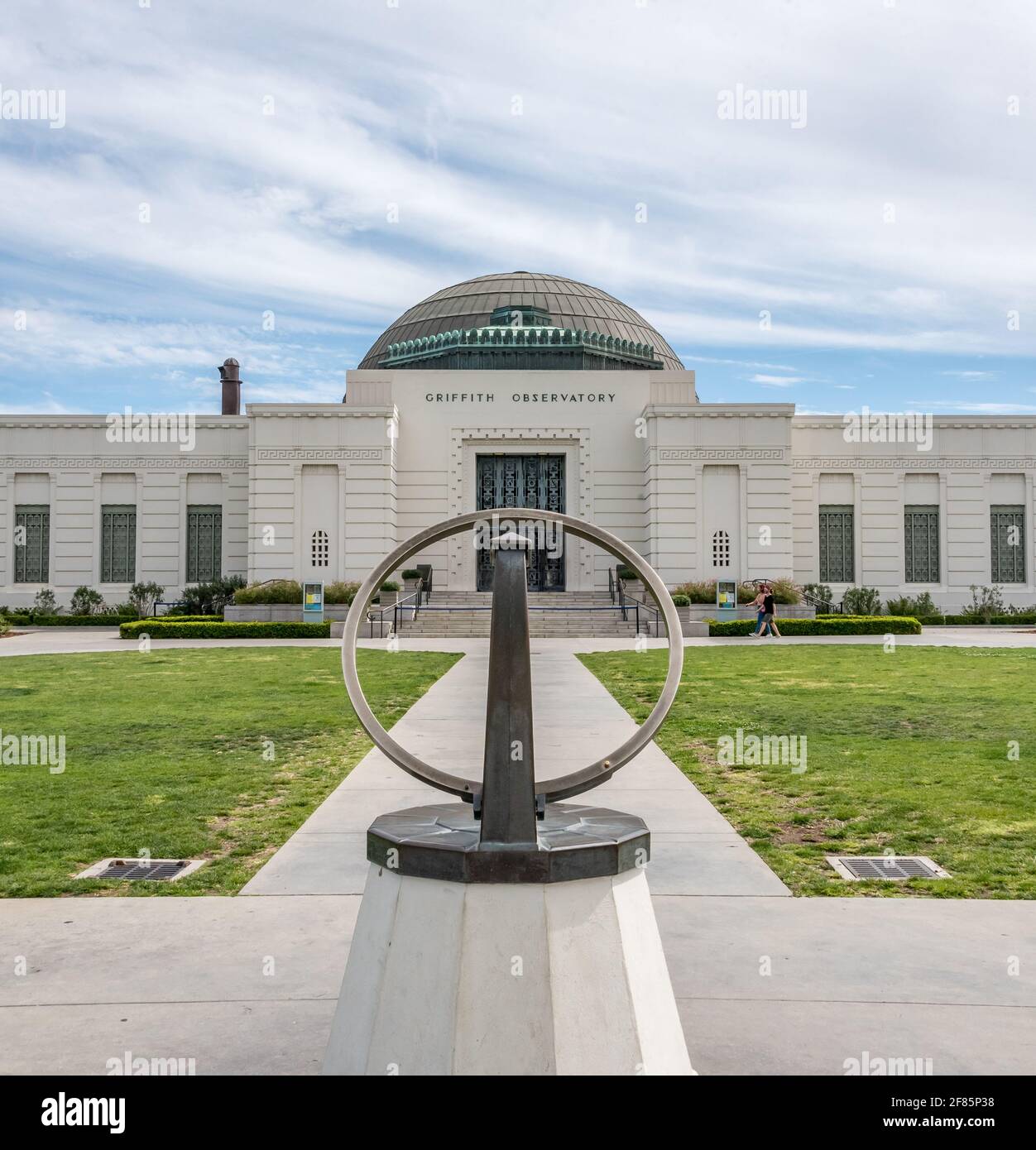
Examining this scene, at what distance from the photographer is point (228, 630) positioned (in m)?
25.7

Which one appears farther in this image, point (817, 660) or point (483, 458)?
point (483, 458)

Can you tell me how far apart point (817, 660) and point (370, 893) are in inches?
688

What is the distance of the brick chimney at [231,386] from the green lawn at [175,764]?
82.9 ft

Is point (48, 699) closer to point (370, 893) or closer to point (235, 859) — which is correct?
point (235, 859)

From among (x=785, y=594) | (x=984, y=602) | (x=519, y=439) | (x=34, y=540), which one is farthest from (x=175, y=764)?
(x=984, y=602)

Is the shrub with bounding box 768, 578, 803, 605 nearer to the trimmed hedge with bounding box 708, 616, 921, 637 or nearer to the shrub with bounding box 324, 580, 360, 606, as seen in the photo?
the trimmed hedge with bounding box 708, 616, 921, 637

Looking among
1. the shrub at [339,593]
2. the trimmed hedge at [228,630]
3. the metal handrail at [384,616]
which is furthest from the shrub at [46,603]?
the metal handrail at [384,616]

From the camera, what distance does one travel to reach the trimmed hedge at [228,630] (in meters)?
25.8

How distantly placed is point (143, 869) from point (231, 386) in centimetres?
3815

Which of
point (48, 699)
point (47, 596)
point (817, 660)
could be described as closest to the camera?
point (48, 699)

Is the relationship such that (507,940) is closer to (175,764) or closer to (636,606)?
(175,764)

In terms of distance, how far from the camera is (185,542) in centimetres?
3534
